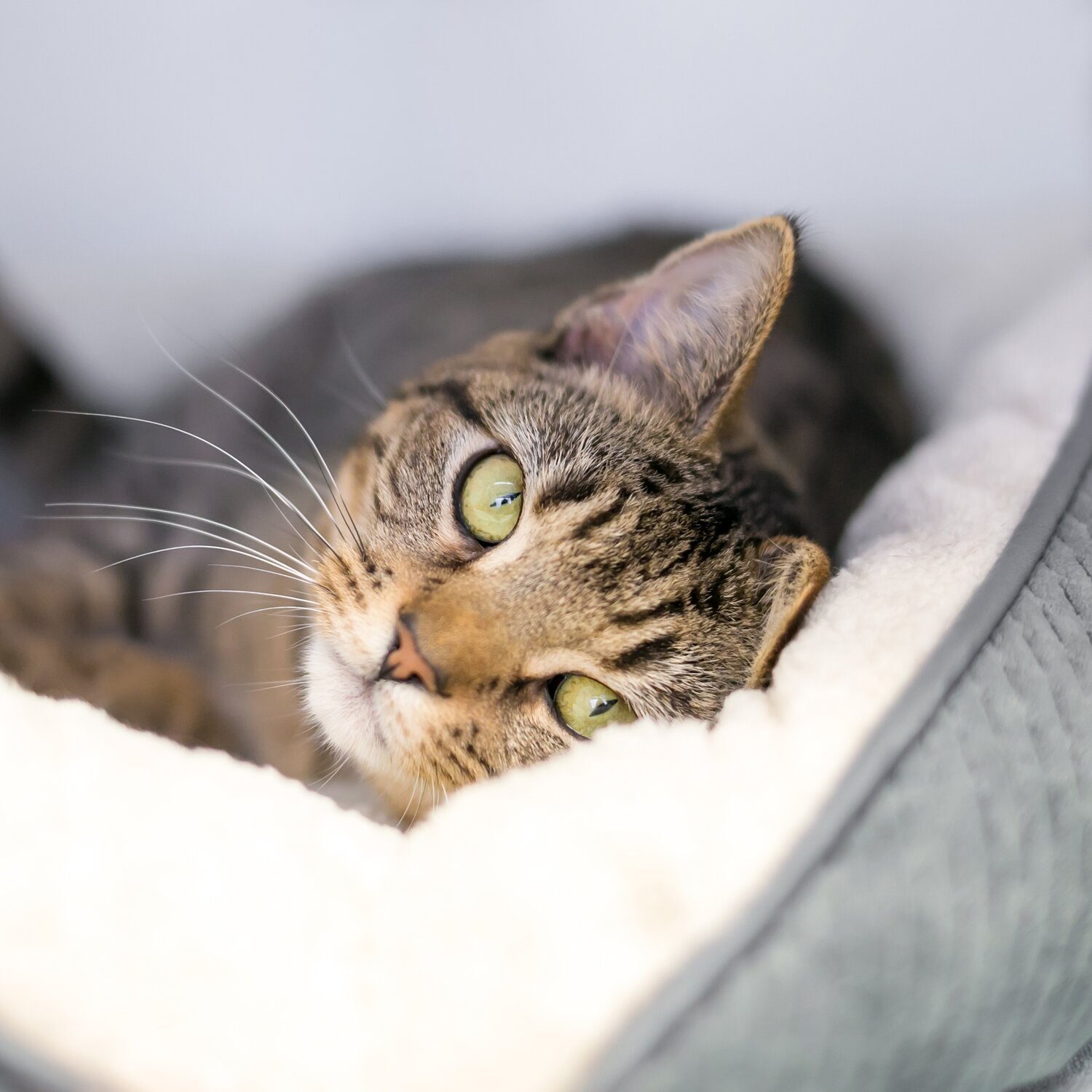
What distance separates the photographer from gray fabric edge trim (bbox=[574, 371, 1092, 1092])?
61 cm

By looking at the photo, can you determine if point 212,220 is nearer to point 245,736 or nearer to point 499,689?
point 245,736

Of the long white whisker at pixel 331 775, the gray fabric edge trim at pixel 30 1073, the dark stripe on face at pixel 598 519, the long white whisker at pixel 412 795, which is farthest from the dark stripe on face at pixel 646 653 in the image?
the gray fabric edge trim at pixel 30 1073

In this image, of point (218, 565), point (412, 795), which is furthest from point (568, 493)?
point (218, 565)

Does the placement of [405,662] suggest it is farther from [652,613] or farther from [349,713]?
[652,613]

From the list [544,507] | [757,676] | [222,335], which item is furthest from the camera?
[222,335]

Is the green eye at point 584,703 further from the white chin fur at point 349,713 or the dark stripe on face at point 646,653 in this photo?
the white chin fur at point 349,713

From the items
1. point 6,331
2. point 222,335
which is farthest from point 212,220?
point 6,331

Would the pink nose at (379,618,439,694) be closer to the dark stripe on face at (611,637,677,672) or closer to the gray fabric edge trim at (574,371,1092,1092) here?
the dark stripe on face at (611,637,677,672)

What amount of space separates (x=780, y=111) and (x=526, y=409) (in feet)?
4.81

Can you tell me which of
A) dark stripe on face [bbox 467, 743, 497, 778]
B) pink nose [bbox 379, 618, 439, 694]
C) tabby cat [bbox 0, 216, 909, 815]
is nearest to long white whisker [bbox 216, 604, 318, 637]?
tabby cat [bbox 0, 216, 909, 815]

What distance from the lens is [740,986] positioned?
614 millimetres

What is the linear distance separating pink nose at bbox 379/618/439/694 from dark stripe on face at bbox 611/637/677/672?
0.64 feet

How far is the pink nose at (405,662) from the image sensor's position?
2.93 ft

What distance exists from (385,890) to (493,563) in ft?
1.18
